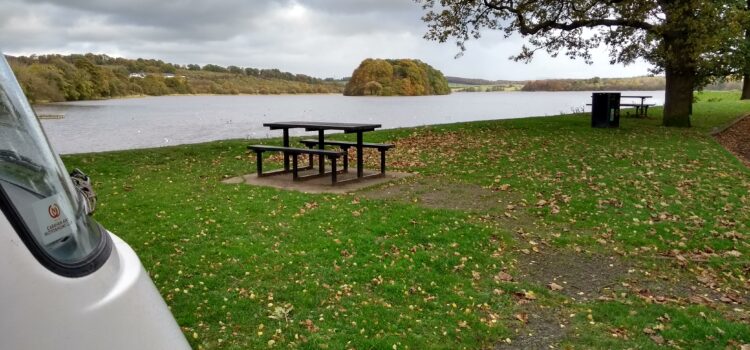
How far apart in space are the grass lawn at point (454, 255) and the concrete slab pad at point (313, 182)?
0.38 metres

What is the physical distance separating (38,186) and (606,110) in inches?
839

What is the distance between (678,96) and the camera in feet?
72.1

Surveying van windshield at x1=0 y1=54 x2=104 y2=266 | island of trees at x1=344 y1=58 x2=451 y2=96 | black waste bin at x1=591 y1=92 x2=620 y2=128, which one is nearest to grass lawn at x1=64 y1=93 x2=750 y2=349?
van windshield at x1=0 y1=54 x2=104 y2=266

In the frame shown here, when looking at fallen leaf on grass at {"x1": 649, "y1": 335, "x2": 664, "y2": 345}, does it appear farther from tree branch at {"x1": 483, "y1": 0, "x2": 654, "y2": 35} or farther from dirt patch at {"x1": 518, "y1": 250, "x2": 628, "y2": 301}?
tree branch at {"x1": 483, "y1": 0, "x2": 654, "y2": 35}

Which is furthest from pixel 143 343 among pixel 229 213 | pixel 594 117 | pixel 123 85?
pixel 123 85

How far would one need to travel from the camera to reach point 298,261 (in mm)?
6305

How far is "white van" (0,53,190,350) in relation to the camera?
4.35ft

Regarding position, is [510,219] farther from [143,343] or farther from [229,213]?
[143,343]

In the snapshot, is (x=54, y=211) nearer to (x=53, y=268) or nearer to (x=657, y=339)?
(x=53, y=268)

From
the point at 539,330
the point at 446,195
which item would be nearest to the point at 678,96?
the point at 446,195

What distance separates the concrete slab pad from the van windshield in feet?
27.6

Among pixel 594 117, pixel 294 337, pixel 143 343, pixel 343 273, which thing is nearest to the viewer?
pixel 143 343

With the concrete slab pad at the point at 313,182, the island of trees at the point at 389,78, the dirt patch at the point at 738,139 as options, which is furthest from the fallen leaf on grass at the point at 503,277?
the island of trees at the point at 389,78

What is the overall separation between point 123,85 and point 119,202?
244 ft
